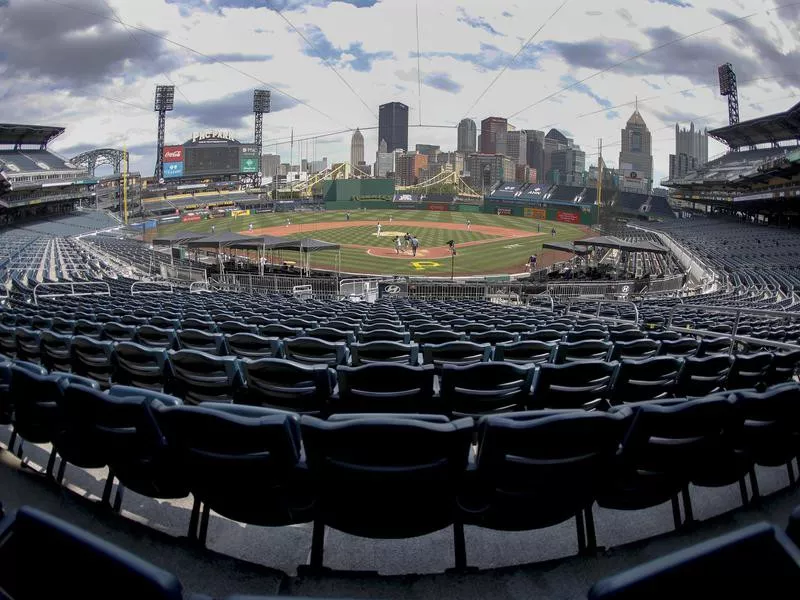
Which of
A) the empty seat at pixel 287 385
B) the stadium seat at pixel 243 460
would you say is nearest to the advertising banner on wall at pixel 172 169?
the empty seat at pixel 287 385

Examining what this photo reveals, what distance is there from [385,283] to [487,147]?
17652 cm

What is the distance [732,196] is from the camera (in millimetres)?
60969

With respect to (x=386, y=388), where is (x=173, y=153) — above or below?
above

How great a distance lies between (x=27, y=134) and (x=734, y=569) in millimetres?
86250

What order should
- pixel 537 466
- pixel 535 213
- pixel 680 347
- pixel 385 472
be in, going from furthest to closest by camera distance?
pixel 535 213
pixel 680 347
pixel 537 466
pixel 385 472

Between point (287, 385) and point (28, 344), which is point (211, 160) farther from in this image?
point (287, 385)

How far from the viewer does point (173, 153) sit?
112 metres

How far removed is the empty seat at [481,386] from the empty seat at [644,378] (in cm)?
93

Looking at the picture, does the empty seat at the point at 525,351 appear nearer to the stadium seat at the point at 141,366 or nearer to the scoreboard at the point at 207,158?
the stadium seat at the point at 141,366

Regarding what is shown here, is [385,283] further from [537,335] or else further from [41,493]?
[41,493]

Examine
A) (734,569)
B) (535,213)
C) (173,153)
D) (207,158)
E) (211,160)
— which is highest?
(173,153)

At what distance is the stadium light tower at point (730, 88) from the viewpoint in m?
93.3

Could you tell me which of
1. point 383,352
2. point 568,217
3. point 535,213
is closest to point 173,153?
point 535,213

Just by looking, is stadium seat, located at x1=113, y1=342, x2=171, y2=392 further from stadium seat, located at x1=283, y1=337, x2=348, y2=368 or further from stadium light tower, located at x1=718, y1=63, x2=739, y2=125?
stadium light tower, located at x1=718, y1=63, x2=739, y2=125
